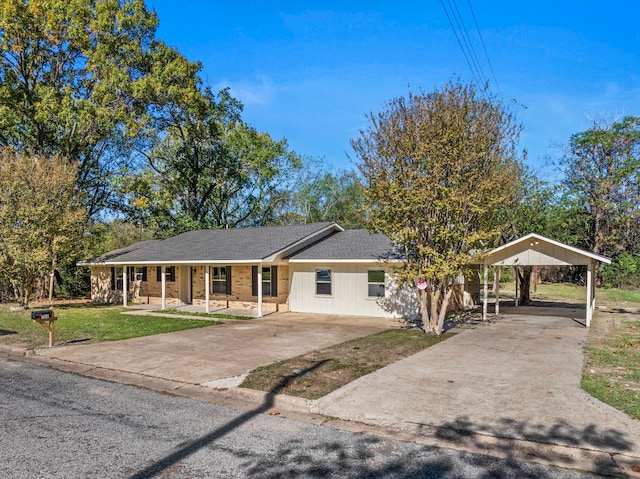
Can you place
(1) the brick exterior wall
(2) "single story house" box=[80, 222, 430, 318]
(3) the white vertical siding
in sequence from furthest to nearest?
(1) the brick exterior wall, (2) "single story house" box=[80, 222, 430, 318], (3) the white vertical siding

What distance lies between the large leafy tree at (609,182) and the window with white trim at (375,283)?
1555 cm

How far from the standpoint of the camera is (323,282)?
1941cm

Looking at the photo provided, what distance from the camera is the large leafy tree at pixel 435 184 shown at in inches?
478

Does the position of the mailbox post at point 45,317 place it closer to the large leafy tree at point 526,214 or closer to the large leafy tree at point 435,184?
the large leafy tree at point 435,184

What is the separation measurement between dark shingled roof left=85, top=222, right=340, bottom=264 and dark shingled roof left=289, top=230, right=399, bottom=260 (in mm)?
708

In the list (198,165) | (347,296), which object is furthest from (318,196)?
(347,296)

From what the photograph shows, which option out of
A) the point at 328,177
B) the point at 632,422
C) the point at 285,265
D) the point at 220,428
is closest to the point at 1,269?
the point at 285,265

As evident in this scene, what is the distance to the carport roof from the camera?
15516 mm

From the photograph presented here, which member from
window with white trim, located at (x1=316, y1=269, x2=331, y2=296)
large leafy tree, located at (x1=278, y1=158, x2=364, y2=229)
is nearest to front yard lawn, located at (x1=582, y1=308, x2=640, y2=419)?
window with white trim, located at (x1=316, y1=269, x2=331, y2=296)

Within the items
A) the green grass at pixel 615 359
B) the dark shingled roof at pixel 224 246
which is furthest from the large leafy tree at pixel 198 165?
the green grass at pixel 615 359

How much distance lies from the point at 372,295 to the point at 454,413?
39.5ft

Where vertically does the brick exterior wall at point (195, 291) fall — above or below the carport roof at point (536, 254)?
below

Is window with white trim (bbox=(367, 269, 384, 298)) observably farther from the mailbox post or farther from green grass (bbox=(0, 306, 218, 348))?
the mailbox post

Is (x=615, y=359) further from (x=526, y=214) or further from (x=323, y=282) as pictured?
(x=526, y=214)
